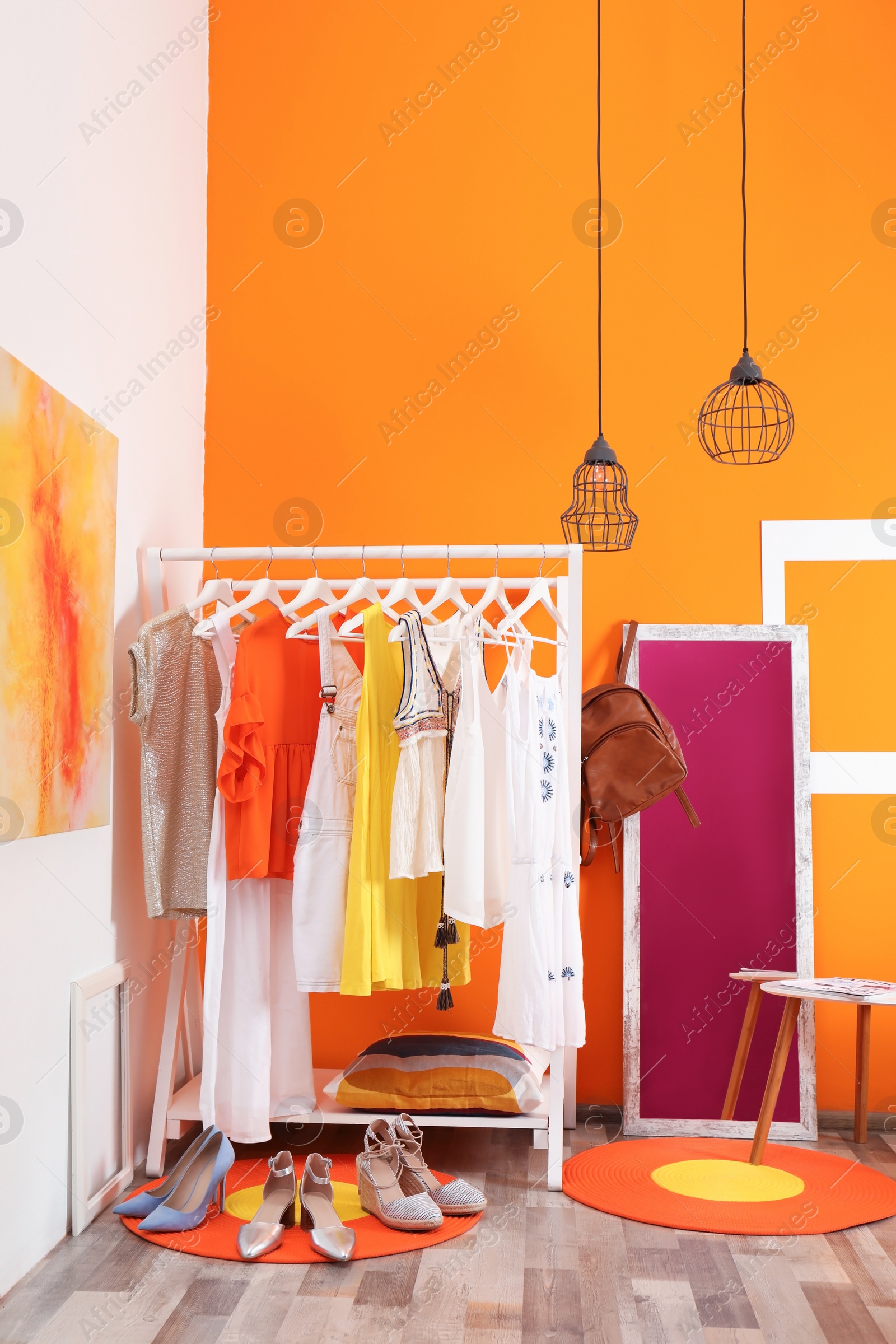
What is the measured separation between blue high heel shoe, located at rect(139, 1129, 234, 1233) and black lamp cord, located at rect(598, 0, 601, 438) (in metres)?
2.46

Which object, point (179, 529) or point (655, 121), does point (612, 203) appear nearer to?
point (655, 121)

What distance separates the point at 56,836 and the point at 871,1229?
2.15 meters

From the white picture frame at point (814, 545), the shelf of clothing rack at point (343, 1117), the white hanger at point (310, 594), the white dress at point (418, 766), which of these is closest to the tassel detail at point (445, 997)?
the white dress at point (418, 766)

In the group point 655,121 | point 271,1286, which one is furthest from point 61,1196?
point 655,121

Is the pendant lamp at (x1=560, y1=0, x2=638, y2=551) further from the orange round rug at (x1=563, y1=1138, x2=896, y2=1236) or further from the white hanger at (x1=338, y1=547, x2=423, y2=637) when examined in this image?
the orange round rug at (x1=563, y1=1138, x2=896, y2=1236)

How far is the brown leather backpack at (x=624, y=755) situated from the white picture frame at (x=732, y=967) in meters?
0.15

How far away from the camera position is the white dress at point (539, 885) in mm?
2764

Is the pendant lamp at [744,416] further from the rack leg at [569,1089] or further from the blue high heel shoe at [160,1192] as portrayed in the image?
the blue high heel shoe at [160,1192]

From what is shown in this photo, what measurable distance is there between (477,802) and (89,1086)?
46.4 inches

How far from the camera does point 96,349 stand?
9.30 ft

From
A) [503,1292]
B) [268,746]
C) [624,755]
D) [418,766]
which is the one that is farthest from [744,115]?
[503,1292]

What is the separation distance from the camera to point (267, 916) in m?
2.94

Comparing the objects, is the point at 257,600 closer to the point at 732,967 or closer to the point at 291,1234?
the point at 291,1234

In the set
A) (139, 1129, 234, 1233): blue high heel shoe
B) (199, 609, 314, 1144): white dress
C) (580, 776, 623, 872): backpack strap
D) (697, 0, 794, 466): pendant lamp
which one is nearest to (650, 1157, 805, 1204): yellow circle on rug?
(580, 776, 623, 872): backpack strap
